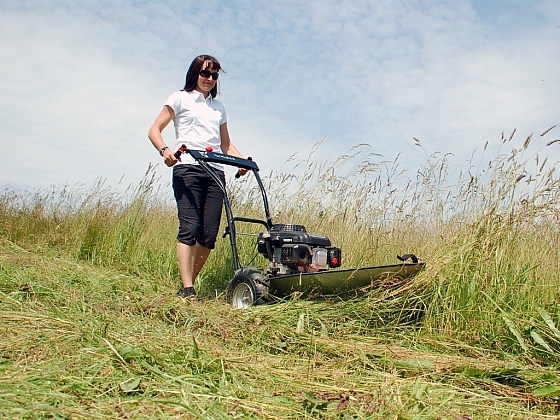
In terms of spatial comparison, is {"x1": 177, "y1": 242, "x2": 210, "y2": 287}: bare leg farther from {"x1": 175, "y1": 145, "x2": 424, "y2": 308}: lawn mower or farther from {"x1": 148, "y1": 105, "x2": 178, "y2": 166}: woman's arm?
{"x1": 148, "y1": 105, "x2": 178, "y2": 166}: woman's arm

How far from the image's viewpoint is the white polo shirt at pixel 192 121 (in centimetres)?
379

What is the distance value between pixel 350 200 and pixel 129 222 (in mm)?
2160

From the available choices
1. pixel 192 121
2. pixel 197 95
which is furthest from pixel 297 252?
pixel 197 95

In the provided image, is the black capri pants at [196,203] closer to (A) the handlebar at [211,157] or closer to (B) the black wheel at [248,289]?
(A) the handlebar at [211,157]

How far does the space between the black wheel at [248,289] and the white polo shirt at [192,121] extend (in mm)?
867

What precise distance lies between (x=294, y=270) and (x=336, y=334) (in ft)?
2.11

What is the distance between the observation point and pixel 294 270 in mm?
3301

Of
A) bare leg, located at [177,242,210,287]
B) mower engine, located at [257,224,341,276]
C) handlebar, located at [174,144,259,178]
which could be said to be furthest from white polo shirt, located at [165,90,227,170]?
mower engine, located at [257,224,341,276]

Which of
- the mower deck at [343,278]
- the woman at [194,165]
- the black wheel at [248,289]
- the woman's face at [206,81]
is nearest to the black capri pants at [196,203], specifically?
the woman at [194,165]

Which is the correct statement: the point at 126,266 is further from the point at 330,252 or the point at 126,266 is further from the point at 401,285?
the point at 401,285

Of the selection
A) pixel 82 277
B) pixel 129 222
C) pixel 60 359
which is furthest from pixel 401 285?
pixel 129 222

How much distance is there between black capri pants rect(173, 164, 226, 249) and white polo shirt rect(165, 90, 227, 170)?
0.10m

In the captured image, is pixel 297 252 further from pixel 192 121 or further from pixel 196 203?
pixel 192 121

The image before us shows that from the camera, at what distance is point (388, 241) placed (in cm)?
415
